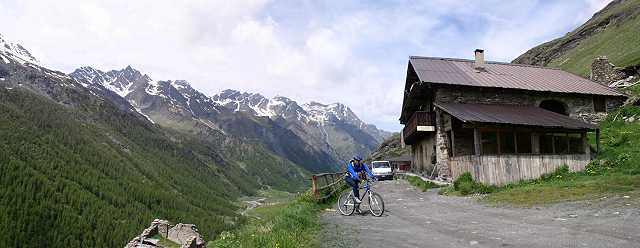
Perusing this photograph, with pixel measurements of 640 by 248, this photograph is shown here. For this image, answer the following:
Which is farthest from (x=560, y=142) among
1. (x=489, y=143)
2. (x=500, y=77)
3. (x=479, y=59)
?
(x=479, y=59)

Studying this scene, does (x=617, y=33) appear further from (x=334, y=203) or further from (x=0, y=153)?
(x=0, y=153)

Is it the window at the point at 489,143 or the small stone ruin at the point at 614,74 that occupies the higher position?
the small stone ruin at the point at 614,74

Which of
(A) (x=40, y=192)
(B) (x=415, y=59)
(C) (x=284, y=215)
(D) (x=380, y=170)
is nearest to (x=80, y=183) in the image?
(A) (x=40, y=192)

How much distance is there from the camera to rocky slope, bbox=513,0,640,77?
50.0m

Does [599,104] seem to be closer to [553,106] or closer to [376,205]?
[553,106]

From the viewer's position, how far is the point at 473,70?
35.9 meters

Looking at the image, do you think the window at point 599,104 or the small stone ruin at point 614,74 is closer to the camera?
the window at point 599,104

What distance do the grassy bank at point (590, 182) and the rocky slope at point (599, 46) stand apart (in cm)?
1672

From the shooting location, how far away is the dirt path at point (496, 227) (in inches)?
393

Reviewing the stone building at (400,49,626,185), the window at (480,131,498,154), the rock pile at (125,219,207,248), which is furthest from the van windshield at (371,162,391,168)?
the rock pile at (125,219,207,248)

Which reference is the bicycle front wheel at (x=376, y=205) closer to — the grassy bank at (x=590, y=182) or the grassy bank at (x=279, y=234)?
the grassy bank at (x=279, y=234)

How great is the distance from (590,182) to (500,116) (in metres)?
8.72

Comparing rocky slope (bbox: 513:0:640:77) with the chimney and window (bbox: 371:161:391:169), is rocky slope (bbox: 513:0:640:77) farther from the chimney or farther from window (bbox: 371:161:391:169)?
window (bbox: 371:161:391:169)

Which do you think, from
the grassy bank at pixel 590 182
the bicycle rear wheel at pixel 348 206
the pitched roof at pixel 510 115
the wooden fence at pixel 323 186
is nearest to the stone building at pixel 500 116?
the pitched roof at pixel 510 115
